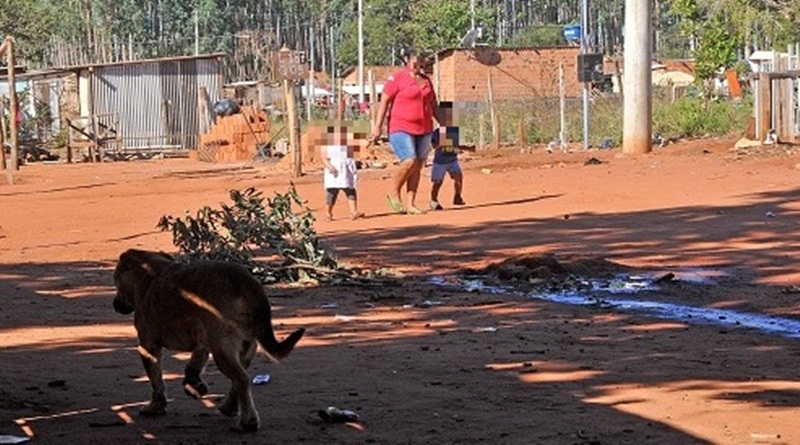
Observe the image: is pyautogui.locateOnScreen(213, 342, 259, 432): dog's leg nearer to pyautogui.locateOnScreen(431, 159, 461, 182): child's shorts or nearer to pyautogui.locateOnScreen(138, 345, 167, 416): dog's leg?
pyautogui.locateOnScreen(138, 345, 167, 416): dog's leg

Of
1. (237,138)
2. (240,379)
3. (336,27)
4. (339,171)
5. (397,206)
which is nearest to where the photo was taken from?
(240,379)

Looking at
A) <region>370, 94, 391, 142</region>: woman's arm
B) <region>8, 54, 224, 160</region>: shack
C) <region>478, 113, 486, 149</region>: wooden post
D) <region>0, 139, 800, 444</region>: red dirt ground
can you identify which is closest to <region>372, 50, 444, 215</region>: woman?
<region>370, 94, 391, 142</region>: woman's arm

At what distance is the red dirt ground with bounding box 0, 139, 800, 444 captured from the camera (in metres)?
7.58

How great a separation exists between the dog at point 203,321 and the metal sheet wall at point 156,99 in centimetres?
4864

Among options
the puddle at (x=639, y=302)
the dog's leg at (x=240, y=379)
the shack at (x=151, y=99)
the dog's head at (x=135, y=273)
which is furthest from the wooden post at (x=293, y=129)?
the dog's leg at (x=240, y=379)

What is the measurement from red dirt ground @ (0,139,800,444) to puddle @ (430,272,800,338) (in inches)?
7.9

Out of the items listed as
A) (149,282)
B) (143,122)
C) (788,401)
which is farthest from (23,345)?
(143,122)

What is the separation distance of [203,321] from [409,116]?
43.2 ft

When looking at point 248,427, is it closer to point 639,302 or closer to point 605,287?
point 639,302

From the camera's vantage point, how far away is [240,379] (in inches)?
283

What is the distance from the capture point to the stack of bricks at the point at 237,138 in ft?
152

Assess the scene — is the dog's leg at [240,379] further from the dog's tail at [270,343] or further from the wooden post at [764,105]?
the wooden post at [764,105]

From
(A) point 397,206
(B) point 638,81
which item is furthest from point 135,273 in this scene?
(B) point 638,81

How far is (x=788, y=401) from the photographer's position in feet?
26.5
